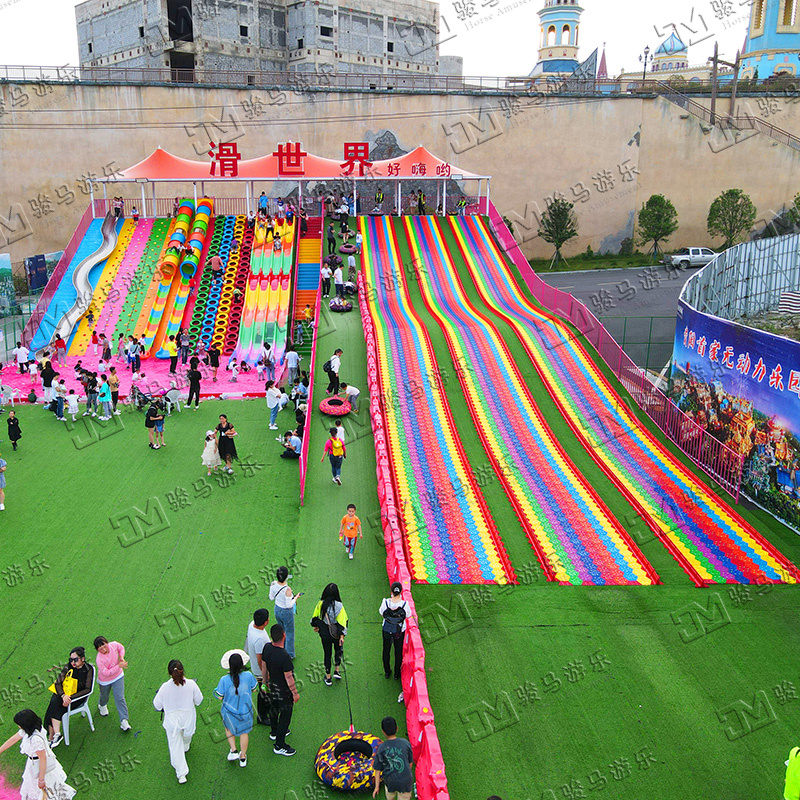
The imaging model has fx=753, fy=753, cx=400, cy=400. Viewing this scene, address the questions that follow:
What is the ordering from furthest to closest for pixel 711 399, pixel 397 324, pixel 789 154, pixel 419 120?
pixel 789 154 < pixel 419 120 < pixel 397 324 < pixel 711 399

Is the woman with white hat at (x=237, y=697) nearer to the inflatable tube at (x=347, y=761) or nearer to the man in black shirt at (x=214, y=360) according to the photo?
the inflatable tube at (x=347, y=761)

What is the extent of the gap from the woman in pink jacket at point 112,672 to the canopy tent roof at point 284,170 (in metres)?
27.4

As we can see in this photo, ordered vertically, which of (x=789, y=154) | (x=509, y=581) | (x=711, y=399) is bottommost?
(x=509, y=581)

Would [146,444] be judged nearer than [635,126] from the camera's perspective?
Yes

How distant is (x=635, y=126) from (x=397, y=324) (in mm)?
28208

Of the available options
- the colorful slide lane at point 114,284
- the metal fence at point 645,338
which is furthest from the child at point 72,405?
the metal fence at point 645,338

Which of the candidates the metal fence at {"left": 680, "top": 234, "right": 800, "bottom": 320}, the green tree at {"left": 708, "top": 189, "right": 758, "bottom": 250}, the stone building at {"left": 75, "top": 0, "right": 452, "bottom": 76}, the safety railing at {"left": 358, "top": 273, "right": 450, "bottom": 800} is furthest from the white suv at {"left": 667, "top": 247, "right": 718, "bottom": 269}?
the stone building at {"left": 75, "top": 0, "right": 452, "bottom": 76}

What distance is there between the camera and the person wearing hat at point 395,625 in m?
9.96

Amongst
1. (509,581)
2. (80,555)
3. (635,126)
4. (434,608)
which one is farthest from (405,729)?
(635,126)

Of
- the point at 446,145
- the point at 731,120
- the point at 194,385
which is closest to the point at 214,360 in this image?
the point at 194,385

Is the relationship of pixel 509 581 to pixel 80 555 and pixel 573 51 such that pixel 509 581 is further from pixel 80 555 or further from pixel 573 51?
pixel 573 51

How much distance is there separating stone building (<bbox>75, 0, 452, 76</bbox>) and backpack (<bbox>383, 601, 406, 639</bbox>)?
49784mm

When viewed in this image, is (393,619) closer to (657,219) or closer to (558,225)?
(558,225)

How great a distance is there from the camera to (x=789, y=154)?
4684 centimetres
